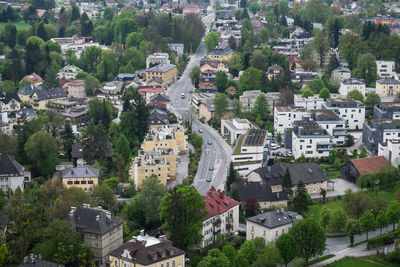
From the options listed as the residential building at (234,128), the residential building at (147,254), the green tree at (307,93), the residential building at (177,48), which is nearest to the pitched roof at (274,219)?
the residential building at (147,254)

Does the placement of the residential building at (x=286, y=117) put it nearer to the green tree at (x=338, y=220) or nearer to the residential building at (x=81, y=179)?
the green tree at (x=338, y=220)

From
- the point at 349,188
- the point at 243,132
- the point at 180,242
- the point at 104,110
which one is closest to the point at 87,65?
the point at 104,110

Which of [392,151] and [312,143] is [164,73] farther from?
[392,151]

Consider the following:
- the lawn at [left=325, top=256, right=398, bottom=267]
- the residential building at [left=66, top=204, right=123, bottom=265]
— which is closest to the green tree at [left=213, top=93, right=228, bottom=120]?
the residential building at [left=66, top=204, right=123, bottom=265]

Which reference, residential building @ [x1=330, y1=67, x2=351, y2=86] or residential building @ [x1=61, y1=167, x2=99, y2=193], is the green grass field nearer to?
residential building @ [x1=330, y1=67, x2=351, y2=86]

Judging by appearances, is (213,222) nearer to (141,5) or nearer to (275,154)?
(275,154)

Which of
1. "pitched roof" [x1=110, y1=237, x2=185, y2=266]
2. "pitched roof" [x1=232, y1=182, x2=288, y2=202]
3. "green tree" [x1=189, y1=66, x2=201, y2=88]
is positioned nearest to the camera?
"pitched roof" [x1=110, y1=237, x2=185, y2=266]

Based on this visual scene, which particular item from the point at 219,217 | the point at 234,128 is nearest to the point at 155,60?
the point at 234,128
